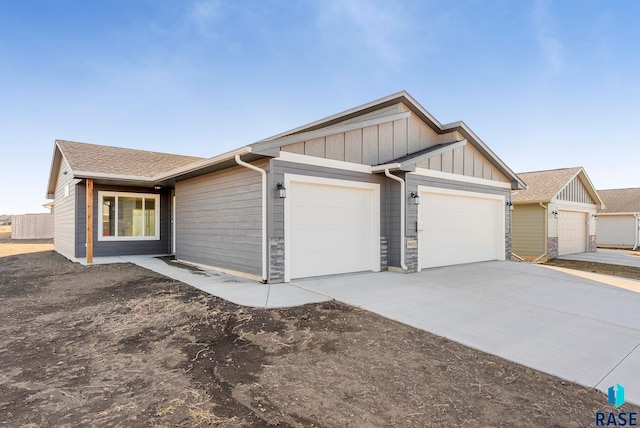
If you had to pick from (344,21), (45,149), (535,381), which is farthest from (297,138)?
(45,149)

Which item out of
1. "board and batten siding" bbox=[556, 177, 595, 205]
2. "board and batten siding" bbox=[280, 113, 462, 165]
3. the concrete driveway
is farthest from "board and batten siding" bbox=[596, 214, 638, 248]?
"board and batten siding" bbox=[280, 113, 462, 165]

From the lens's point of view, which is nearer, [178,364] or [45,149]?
[178,364]

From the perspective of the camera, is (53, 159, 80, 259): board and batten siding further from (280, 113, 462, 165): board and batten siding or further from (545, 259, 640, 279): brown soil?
(545, 259, 640, 279): brown soil

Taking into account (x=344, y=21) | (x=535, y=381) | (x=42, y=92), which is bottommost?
(x=535, y=381)

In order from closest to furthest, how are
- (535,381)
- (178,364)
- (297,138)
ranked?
(535,381), (178,364), (297,138)

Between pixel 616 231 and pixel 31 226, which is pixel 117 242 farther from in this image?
pixel 616 231

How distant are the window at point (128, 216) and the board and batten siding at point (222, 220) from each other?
2134mm

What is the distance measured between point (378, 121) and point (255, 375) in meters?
6.73

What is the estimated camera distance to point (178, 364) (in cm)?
314

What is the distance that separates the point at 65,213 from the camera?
12.6 m

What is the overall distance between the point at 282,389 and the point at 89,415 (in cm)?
134

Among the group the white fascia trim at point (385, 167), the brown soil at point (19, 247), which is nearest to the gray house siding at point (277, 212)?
the white fascia trim at point (385, 167)

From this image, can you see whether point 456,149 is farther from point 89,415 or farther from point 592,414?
point 89,415

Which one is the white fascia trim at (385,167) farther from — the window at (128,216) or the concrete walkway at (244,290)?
the window at (128,216)
